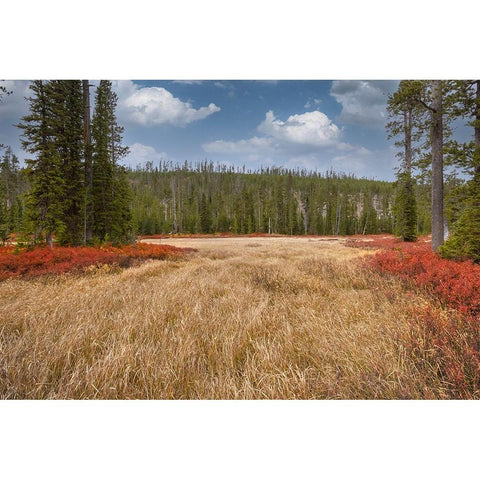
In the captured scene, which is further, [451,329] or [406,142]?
[406,142]

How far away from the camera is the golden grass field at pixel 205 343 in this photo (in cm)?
190

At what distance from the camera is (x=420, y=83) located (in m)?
4.82

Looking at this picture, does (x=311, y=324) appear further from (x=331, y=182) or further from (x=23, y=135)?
(x=331, y=182)

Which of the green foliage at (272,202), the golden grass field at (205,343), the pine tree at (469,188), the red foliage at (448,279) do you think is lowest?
the golden grass field at (205,343)

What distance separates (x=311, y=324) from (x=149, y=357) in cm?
195

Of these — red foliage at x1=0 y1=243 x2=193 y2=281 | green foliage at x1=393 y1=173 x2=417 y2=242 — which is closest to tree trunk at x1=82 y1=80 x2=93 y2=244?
red foliage at x1=0 y1=243 x2=193 y2=281

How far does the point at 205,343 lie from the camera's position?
Result: 8.24ft

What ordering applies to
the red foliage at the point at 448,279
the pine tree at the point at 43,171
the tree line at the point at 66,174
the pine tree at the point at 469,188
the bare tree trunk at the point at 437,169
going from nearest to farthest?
the red foliage at the point at 448,279, the pine tree at the point at 469,188, the tree line at the point at 66,174, the pine tree at the point at 43,171, the bare tree trunk at the point at 437,169

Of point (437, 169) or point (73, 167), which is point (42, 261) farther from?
point (437, 169)

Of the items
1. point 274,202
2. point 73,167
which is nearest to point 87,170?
point 73,167

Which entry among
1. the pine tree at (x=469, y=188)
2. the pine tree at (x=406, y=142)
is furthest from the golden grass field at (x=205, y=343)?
the pine tree at (x=406, y=142)

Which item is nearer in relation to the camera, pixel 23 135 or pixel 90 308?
pixel 90 308

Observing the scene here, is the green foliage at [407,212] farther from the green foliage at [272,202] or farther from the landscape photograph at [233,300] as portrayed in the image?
the green foliage at [272,202]

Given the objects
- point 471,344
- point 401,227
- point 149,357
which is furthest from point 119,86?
point 401,227
